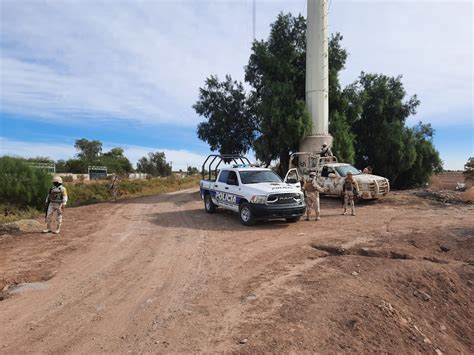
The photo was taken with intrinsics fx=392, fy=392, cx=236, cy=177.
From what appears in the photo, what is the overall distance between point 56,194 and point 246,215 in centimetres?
576

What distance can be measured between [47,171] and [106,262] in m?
23.0

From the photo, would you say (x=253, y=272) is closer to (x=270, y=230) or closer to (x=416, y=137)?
(x=270, y=230)

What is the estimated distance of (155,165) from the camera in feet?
332

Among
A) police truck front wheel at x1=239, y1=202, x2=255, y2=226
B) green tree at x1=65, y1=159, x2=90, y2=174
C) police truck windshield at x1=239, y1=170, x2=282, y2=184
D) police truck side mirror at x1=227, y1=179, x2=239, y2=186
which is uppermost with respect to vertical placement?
green tree at x1=65, y1=159, x2=90, y2=174

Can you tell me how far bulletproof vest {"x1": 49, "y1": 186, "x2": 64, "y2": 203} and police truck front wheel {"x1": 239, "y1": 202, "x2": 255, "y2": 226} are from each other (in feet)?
18.1

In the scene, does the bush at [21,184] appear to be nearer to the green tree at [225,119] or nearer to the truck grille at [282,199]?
the green tree at [225,119]

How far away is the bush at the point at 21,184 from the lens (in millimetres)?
25734

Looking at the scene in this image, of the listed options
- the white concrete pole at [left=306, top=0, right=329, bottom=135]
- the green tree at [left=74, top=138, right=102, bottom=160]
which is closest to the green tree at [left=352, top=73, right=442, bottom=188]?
the white concrete pole at [left=306, top=0, right=329, bottom=135]

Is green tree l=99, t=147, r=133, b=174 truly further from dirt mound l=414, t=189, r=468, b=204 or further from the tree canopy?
dirt mound l=414, t=189, r=468, b=204

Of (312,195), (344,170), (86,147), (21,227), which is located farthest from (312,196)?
(86,147)

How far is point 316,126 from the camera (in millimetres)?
25469

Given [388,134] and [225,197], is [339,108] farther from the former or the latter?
[225,197]

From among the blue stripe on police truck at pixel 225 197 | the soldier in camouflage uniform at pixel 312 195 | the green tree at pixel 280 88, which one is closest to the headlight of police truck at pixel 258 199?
the blue stripe on police truck at pixel 225 197

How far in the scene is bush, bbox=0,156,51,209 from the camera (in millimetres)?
25734
